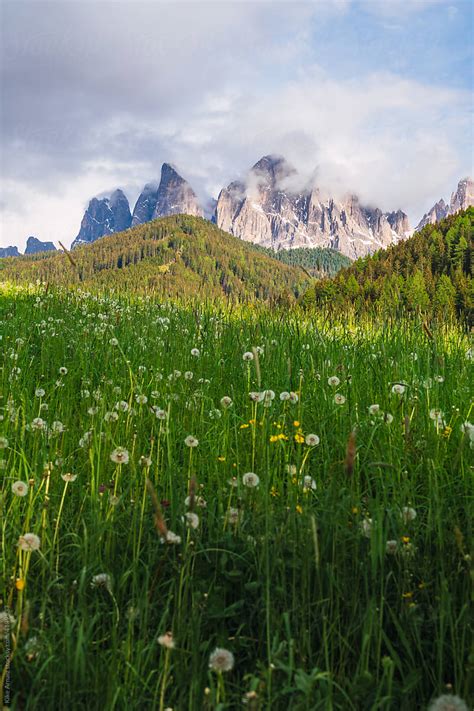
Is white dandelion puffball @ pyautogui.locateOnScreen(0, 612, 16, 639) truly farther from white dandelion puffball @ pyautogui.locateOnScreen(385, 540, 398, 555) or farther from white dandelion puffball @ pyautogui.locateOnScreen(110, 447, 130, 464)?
white dandelion puffball @ pyautogui.locateOnScreen(385, 540, 398, 555)

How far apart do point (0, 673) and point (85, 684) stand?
0.82ft

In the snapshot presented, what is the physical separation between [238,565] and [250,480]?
0.38 metres

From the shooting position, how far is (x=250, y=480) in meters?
2.05

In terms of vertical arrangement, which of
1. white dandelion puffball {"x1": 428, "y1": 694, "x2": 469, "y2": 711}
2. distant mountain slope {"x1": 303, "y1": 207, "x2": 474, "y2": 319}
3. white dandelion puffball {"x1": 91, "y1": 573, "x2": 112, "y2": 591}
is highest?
distant mountain slope {"x1": 303, "y1": 207, "x2": 474, "y2": 319}

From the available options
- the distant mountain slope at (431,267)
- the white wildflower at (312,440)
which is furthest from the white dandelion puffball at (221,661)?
the distant mountain slope at (431,267)

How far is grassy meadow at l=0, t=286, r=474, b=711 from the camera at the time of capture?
51.3 inches

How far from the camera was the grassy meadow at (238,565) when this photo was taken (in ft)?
4.27

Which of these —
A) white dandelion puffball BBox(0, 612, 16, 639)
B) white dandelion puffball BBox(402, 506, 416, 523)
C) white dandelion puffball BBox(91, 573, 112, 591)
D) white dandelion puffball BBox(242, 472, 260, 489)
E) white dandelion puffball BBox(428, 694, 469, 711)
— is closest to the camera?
white dandelion puffball BBox(428, 694, 469, 711)

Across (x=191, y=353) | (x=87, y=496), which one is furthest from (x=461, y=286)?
(x=87, y=496)

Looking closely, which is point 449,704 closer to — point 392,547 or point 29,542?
point 392,547

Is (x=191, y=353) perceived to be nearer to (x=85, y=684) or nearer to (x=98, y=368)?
(x=98, y=368)

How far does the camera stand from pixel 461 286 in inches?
1485

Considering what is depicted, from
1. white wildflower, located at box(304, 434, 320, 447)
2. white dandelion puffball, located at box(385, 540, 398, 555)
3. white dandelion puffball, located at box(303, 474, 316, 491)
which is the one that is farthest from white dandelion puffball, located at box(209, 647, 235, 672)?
white wildflower, located at box(304, 434, 320, 447)

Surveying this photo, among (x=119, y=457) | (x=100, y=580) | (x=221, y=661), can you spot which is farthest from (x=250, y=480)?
(x=221, y=661)
